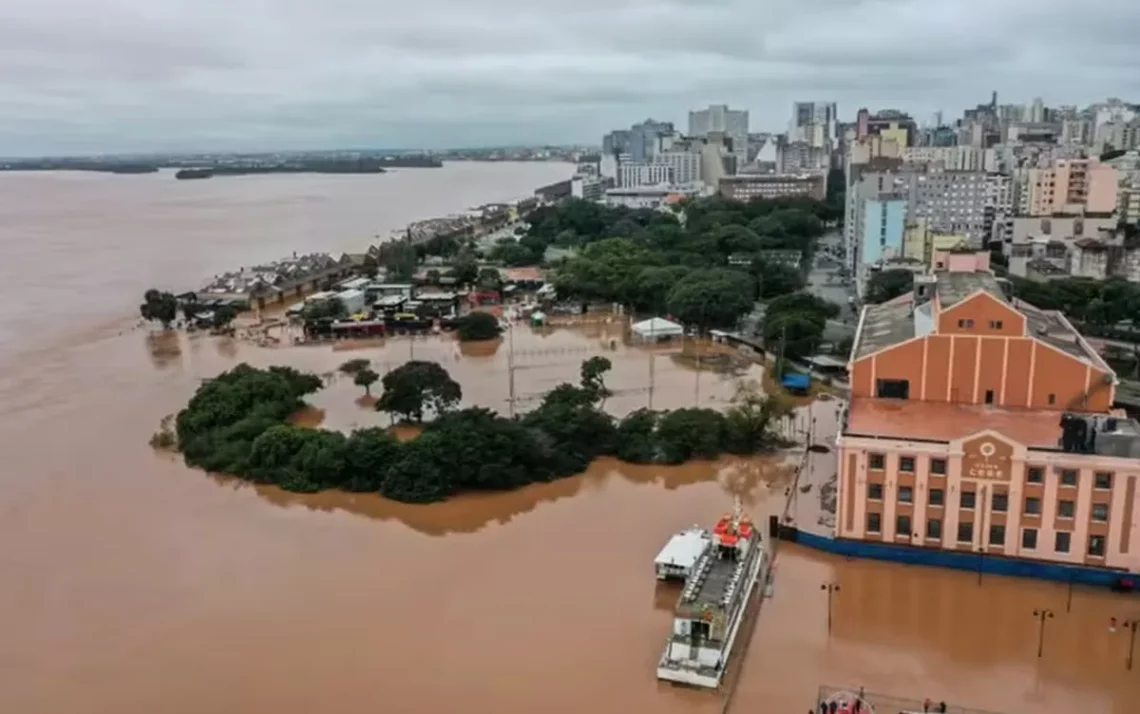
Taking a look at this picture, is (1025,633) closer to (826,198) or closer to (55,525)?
(55,525)

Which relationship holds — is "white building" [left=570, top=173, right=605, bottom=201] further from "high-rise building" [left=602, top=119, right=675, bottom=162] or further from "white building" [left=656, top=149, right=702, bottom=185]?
"high-rise building" [left=602, top=119, right=675, bottom=162]

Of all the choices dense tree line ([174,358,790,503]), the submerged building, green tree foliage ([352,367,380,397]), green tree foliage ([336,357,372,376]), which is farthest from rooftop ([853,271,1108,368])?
green tree foliage ([336,357,372,376])

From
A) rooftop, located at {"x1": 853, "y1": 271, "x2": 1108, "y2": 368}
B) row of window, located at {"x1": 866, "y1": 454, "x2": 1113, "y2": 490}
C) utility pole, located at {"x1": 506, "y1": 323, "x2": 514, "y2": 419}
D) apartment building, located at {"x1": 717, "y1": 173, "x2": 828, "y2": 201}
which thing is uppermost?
apartment building, located at {"x1": 717, "y1": 173, "x2": 828, "y2": 201}

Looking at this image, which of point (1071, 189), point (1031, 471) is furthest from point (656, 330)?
point (1071, 189)

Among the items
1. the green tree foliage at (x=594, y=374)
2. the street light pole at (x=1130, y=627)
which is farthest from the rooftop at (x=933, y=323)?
the green tree foliage at (x=594, y=374)

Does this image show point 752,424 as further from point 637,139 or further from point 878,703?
point 637,139

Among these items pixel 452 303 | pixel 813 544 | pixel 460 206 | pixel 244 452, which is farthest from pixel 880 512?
pixel 460 206
